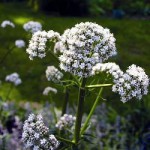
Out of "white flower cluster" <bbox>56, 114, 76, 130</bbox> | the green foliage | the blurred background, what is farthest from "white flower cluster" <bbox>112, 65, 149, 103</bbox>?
the green foliage

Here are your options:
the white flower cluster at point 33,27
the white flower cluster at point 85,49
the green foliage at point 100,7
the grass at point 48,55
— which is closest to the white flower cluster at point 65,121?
the white flower cluster at point 85,49

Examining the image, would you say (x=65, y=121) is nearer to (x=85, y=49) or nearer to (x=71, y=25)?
(x=85, y=49)

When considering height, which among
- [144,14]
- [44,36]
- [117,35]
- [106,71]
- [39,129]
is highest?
[144,14]

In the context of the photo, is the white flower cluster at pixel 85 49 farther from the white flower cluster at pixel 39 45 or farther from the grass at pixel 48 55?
the grass at pixel 48 55

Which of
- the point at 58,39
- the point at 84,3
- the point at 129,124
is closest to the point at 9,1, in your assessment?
the point at 84,3

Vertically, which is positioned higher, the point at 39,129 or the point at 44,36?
the point at 44,36

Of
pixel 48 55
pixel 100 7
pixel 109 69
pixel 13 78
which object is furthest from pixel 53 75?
pixel 100 7

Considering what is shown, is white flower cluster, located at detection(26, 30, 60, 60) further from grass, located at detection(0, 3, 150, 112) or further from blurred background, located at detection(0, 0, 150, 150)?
grass, located at detection(0, 3, 150, 112)

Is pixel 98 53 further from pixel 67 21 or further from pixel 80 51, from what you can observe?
pixel 67 21
